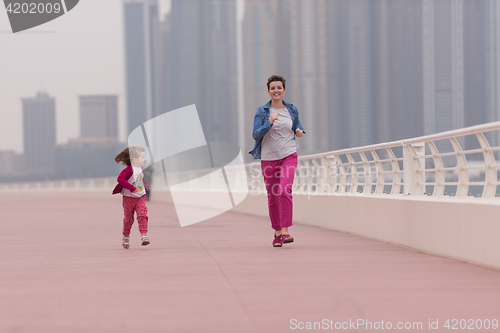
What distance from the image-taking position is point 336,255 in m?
8.05

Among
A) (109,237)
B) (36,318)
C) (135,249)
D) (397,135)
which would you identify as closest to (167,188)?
(109,237)

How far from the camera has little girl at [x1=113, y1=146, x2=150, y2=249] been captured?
8914 mm

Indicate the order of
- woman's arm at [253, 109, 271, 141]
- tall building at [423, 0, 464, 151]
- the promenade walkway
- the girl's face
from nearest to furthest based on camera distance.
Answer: the promenade walkway → woman's arm at [253, 109, 271, 141] → the girl's face → tall building at [423, 0, 464, 151]

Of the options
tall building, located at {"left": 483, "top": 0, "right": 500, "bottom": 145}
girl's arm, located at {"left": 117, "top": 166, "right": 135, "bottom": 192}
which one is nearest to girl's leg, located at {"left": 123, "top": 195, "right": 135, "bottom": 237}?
girl's arm, located at {"left": 117, "top": 166, "right": 135, "bottom": 192}

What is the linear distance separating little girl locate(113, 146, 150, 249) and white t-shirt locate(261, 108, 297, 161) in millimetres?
1497

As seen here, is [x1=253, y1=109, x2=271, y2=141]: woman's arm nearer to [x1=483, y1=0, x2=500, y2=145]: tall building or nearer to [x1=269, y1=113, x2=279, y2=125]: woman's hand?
[x1=269, y1=113, x2=279, y2=125]: woman's hand

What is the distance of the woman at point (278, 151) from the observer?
8.87 meters

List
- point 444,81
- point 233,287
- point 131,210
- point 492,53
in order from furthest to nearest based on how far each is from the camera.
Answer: point 492,53 → point 444,81 → point 131,210 → point 233,287

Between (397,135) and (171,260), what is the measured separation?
183797 mm

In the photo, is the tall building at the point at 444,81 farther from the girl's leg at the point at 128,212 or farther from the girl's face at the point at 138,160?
the girl's face at the point at 138,160

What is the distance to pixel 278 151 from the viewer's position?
8.93m

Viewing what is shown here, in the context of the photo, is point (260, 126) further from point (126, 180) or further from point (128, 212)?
point (128, 212)

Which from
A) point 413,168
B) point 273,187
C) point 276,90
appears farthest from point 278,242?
point 413,168

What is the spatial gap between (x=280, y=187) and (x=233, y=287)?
336 centimetres
